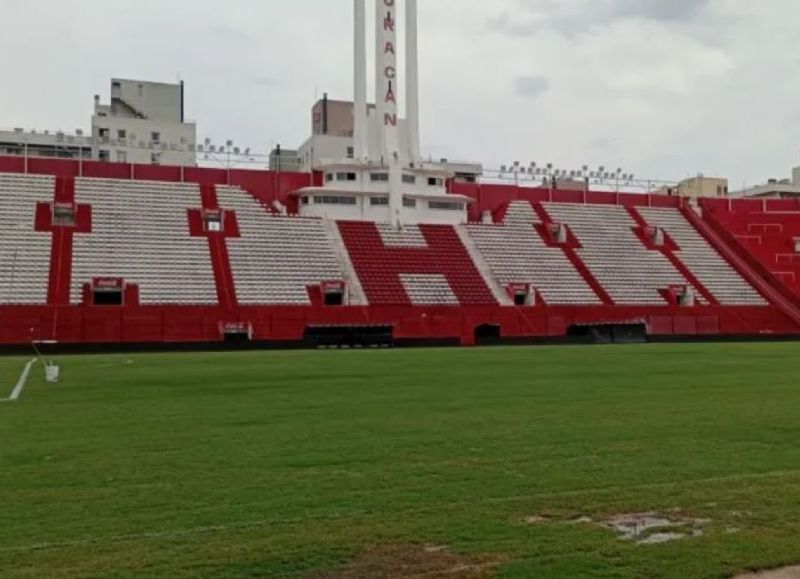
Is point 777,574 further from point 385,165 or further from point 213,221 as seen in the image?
point 385,165

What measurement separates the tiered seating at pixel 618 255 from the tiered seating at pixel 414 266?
942 cm

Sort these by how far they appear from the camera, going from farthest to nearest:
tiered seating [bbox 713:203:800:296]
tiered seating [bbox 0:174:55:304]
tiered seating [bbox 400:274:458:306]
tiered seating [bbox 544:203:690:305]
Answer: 1. tiered seating [bbox 713:203:800:296]
2. tiered seating [bbox 544:203:690:305]
3. tiered seating [bbox 400:274:458:306]
4. tiered seating [bbox 0:174:55:304]

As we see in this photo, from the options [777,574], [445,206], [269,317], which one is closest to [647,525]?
[777,574]

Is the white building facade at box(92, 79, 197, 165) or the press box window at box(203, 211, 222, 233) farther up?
the white building facade at box(92, 79, 197, 165)

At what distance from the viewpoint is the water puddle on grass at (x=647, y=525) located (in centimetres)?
670

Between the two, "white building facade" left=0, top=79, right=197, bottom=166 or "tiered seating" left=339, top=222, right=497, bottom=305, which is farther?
"white building facade" left=0, top=79, right=197, bottom=166

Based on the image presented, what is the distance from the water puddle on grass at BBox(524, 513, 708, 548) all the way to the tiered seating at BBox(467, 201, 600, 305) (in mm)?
48971

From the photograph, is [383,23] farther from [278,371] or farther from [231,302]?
[278,371]

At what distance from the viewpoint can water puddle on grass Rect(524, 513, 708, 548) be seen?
22.0 ft

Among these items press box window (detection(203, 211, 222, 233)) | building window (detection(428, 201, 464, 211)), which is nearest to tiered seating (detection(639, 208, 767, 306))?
building window (detection(428, 201, 464, 211))

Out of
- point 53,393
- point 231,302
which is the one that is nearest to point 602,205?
point 231,302

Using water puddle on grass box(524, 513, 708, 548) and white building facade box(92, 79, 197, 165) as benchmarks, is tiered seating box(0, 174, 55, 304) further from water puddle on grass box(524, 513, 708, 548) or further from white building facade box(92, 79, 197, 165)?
water puddle on grass box(524, 513, 708, 548)

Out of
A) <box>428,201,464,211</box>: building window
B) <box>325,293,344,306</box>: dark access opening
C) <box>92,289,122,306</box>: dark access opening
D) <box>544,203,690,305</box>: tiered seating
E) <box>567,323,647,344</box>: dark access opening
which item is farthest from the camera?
<box>428,201,464,211</box>: building window

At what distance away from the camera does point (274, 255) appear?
5562 centimetres
